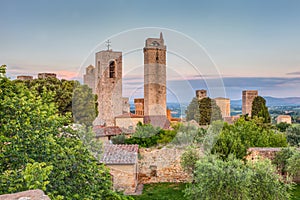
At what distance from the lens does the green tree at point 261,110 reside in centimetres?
3325

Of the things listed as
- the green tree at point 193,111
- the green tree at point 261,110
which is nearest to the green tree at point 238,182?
the green tree at point 193,111

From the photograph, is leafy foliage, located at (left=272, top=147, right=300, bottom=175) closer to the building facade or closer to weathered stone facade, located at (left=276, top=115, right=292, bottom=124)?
the building facade

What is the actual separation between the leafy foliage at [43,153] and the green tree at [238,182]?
2.99m

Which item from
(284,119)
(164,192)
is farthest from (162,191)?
(284,119)

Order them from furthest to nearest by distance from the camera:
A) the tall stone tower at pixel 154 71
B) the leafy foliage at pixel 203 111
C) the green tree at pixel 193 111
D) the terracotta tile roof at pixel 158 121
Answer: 1. the terracotta tile roof at pixel 158 121
2. the tall stone tower at pixel 154 71
3. the leafy foliage at pixel 203 111
4. the green tree at pixel 193 111

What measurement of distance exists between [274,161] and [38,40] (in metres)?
13.8

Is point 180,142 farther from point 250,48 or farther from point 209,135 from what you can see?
point 250,48

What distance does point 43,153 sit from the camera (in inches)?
261

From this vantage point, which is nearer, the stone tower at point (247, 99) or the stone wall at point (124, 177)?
the stone wall at point (124, 177)

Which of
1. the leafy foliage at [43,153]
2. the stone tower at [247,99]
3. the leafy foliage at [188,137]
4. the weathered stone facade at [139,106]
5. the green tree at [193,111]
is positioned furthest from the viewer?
the stone tower at [247,99]

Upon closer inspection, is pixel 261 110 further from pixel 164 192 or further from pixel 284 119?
pixel 164 192

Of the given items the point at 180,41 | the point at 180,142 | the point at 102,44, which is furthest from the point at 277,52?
the point at 102,44

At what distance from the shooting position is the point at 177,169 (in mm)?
16797

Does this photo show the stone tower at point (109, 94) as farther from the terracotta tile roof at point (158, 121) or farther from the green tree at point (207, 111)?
the green tree at point (207, 111)
